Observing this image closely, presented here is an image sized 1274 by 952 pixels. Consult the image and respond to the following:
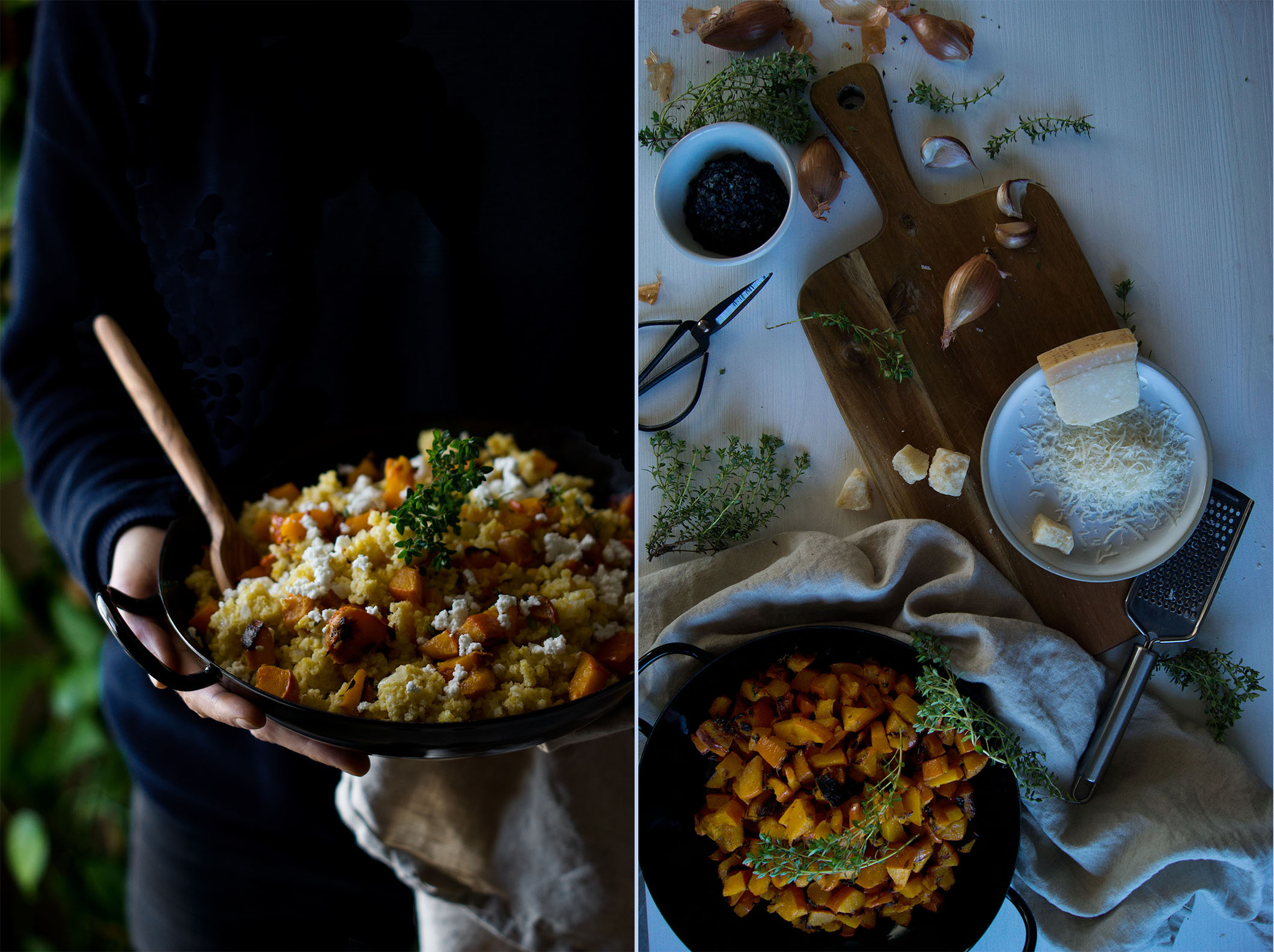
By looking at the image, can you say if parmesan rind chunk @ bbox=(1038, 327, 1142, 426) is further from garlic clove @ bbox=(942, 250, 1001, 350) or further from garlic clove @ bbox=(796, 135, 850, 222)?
garlic clove @ bbox=(796, 135, 850, 222)

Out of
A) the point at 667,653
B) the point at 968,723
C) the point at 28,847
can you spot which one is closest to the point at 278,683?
the point at 667,653

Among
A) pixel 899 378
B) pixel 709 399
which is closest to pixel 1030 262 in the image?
pixel 899 378

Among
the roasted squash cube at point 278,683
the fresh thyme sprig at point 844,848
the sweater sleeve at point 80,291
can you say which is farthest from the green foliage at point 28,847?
the fresh thyme sprig at point 844,848

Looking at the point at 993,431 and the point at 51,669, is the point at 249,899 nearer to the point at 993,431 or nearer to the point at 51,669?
the point at 51,669

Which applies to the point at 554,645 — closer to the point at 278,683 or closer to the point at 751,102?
the point at 278,683

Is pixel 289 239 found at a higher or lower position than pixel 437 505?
higher
